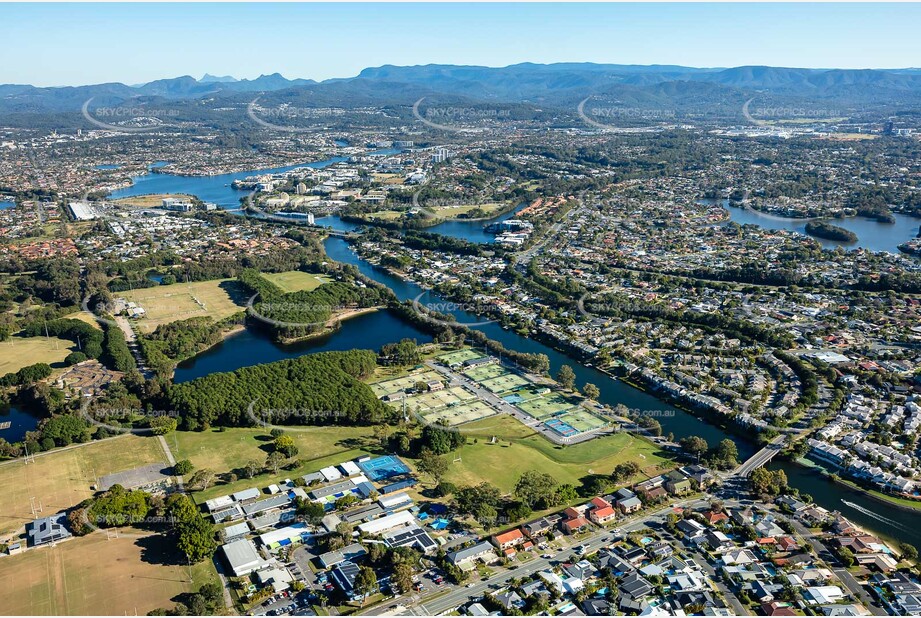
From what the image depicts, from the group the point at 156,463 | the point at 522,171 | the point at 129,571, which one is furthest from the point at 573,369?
the point at 522,171

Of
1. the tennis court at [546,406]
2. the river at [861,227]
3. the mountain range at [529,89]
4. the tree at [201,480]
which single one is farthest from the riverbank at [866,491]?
the mountain range at [529,89]

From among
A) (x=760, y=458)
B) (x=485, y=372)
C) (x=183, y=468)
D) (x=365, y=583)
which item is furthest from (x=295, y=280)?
(x=760, y=458)

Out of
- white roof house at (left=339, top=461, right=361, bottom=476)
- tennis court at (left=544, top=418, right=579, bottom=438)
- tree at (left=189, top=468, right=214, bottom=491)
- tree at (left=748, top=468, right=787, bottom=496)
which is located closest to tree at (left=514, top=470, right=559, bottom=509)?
tennis court at (left=544, top=418, right=579, bottom=438)

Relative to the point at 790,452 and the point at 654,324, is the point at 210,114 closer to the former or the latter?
the point at 654,324

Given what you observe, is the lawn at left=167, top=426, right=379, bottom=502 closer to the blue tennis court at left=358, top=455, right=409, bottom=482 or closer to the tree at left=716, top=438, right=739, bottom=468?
the blue tennis court at left=358, top=455, right=409, bottom=482

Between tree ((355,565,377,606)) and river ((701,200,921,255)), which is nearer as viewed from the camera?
tree ((355,565,377,606))

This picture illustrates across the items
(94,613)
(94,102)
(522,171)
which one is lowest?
(94,613)
